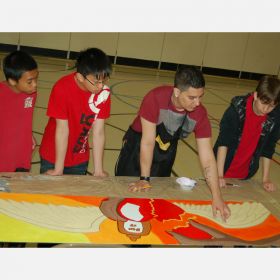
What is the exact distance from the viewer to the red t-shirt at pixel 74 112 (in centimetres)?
205

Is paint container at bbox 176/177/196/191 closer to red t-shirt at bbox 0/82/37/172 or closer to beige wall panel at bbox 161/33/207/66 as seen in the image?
red t-shirt at bbox 0/82/37/172

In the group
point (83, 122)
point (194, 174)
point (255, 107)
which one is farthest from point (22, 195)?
point (194, 174)

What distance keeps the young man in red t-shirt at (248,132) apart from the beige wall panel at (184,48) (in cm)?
798

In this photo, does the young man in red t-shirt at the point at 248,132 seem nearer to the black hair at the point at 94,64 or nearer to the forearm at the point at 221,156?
the forearm at the point at 221,156

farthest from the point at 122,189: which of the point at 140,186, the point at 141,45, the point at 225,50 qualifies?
the point at 225,50

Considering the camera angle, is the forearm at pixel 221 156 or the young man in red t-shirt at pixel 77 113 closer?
the young man in red t-shirt at pixel 77 113

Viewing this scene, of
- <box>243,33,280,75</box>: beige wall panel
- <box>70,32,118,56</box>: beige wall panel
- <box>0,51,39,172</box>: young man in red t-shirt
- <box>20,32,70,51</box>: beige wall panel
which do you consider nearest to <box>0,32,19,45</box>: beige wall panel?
<box>20,32,70,51</box>: beige wall panel

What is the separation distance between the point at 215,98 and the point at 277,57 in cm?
445

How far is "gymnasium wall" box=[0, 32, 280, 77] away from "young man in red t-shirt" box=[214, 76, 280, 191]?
297 inches

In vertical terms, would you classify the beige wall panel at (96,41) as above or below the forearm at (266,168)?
above

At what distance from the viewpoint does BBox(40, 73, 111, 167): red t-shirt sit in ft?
6.73

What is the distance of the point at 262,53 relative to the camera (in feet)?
35.2

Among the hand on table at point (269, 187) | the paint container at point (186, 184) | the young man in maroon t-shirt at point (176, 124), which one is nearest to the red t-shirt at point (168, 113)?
the young man in maroon t-shirt at point (176, 124)

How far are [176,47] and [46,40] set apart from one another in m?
3.51
